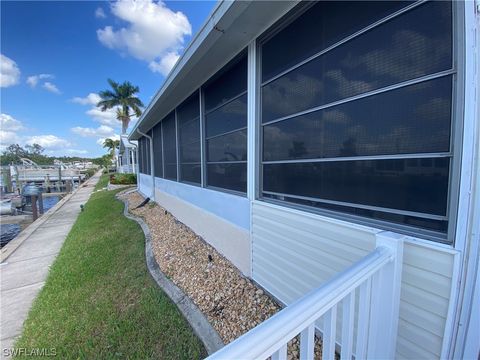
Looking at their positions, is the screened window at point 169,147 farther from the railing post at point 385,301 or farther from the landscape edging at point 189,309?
the railing post at point 385,301

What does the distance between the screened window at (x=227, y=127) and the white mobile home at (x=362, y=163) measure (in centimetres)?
7

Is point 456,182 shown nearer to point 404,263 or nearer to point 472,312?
point 404,263

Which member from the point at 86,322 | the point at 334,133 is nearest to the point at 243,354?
the point at 334,133

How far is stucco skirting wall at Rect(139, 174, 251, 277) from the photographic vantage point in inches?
129

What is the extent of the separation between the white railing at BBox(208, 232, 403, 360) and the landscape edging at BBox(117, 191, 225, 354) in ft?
4.82

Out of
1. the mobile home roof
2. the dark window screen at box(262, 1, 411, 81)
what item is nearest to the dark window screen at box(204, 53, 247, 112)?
the mobile home roof

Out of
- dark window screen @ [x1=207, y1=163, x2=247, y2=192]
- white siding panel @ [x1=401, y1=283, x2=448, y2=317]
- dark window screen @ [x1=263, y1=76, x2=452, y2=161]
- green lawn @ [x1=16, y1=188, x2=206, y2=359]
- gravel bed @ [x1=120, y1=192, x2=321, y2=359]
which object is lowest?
green lawn @ [x1=16, y1=188, x2=206, y2=359]

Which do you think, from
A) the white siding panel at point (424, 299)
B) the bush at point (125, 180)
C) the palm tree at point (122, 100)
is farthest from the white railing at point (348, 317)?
the palm tree at point (122, 100)

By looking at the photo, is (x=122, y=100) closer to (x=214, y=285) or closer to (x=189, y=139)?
(x=189, y=139)

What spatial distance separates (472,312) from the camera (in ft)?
3.81

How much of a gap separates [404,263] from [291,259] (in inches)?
→ 43.9

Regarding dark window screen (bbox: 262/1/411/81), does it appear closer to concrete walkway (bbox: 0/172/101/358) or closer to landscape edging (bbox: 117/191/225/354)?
landscape edging (bbox: 117/191/225/354)

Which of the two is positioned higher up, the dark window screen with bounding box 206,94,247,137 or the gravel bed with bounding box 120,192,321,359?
the dark window screen with bounding box 206,94,247,137

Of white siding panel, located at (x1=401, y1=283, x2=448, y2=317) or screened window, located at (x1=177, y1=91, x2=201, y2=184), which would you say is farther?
screened window, located at (x1=177, y1=91, x2=201, y2=184)
